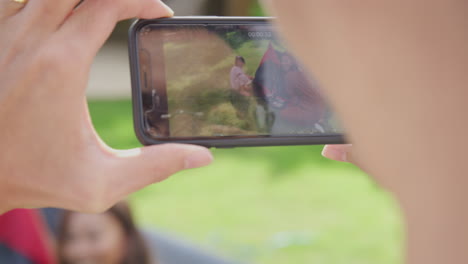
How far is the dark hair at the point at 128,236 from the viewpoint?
2195 mm

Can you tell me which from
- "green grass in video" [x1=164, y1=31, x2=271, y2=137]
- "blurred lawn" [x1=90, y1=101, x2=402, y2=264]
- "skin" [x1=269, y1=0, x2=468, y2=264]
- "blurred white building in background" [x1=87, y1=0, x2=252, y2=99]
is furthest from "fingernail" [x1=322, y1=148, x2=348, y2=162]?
"blurred white building in background" [x1=87, y1=0, x2=252, y2=99]

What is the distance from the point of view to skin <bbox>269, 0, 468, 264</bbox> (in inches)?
11.7

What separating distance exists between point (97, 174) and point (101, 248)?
4.80 feet

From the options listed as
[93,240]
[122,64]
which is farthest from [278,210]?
[122,64]

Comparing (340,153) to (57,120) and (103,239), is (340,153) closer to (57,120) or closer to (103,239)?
(57,120)

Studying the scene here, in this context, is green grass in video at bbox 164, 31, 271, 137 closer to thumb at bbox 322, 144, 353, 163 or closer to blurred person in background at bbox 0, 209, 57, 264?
thumb at bbox 322, 144, 353, 163

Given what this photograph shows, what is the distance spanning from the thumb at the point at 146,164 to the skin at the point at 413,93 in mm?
476

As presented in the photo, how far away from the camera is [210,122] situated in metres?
0.89

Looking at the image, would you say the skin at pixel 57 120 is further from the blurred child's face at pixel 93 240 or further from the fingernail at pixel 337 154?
the blurred child's face at pixel 93 240

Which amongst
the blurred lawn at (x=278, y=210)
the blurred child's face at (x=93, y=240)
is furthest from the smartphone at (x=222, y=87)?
the blurred lawn at (x=278, y=210)

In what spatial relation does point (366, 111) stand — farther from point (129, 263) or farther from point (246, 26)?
point (129, 263)

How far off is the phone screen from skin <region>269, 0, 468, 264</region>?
0.57m

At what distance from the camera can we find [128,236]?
2.23m

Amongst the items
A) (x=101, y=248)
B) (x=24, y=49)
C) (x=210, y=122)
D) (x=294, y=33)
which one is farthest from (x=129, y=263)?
(x=294, y=33)
